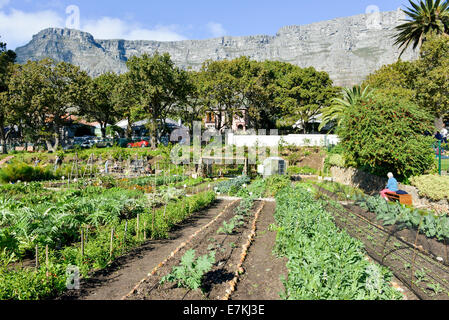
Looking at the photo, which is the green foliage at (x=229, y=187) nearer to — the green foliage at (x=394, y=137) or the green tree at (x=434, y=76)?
the green foliage at (x=394, y=137)

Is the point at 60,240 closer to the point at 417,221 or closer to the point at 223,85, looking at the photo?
the point at 417,221

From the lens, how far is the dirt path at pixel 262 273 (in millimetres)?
4594

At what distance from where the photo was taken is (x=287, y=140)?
2728cm

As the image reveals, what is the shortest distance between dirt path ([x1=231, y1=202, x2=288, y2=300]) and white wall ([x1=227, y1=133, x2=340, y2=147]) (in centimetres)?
1915

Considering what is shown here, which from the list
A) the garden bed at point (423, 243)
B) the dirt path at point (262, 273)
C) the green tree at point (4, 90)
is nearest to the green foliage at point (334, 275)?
the dirt path at point (262, 273)

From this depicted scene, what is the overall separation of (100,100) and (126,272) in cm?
3232

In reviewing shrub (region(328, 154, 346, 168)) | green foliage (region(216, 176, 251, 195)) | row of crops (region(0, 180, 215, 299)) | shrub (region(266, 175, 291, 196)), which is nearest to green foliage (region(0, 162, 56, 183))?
row of crops (region(0, 180, 215, 299))

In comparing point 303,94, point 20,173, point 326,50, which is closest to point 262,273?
point 20,173

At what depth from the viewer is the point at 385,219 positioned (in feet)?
22.8

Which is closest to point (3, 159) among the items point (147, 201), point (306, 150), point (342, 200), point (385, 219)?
point (147, 201)

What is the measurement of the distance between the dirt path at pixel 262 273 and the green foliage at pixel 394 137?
739 centimetres

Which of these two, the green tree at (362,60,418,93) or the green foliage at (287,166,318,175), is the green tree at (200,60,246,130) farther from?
the green tree at (362,60,418,93)
